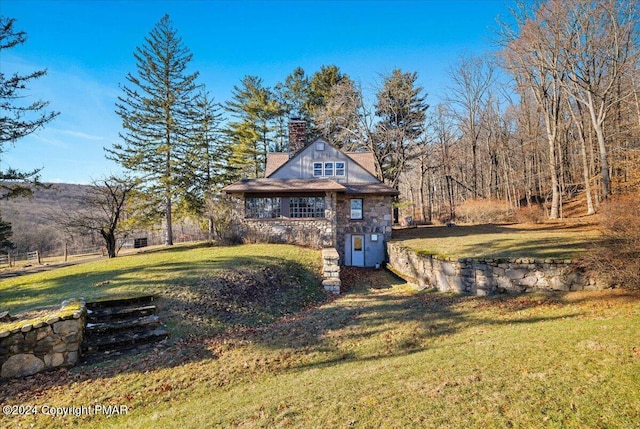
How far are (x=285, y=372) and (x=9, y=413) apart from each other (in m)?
4.17

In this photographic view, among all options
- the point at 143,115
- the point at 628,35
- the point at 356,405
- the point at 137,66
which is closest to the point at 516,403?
the point at 356,405

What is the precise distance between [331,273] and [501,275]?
6288mm

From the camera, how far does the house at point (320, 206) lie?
698 inches

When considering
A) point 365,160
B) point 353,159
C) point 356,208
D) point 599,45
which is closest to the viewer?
point 599,45

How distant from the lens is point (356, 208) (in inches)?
733

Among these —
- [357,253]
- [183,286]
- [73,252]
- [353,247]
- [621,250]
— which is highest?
[621,250]

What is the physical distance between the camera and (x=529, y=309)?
7.23 metres

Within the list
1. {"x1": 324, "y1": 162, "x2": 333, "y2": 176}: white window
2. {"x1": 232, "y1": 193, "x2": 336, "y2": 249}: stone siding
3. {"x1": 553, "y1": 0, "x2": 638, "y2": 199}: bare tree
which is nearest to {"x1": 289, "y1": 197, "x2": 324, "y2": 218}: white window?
{"x1": 232, "y1": 193, "x2": 336, "y2": 249}: stone siding

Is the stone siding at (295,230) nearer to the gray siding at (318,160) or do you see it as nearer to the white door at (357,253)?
the white door at (357,253)

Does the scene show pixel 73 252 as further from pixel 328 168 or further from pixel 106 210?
pixel 328 168

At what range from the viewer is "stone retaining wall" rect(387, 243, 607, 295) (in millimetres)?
7812

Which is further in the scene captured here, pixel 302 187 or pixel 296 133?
pixel 296 133
